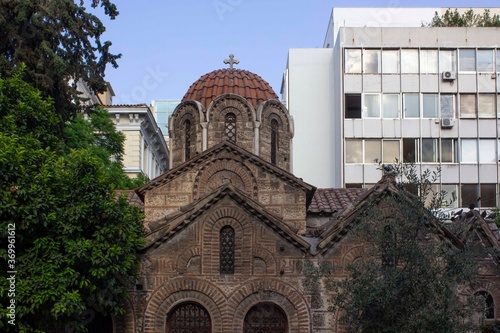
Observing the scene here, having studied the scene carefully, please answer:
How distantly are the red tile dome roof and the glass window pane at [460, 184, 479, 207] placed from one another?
19746mm

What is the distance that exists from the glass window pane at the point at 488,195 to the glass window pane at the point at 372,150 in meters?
6.03

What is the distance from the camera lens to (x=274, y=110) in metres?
32.5

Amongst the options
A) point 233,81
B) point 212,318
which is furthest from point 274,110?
point 212,318

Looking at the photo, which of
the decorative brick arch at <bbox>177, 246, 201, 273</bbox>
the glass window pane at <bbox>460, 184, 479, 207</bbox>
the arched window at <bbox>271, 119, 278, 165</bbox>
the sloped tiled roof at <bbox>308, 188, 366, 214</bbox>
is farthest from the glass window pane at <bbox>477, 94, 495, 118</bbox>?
the decorative brick arch at <bbox>177, 246, 201, 273</bbox>

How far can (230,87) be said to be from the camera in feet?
108

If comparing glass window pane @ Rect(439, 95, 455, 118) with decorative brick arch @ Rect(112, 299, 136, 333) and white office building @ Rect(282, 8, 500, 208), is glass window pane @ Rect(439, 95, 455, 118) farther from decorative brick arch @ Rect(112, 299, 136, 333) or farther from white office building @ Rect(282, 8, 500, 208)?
decorative brick arch @ Rect(112, 299, 136, 333)

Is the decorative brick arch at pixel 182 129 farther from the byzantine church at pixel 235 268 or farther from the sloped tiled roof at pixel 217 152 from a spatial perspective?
the byzantine church at pixel 235 268

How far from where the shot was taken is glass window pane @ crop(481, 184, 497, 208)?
49.7 m

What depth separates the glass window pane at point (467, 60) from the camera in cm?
5050

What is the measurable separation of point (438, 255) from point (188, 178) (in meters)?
10.9

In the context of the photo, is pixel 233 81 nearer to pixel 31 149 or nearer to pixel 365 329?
pixel 31 149

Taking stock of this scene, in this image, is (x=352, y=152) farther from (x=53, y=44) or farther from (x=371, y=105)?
(x=53, y=44)

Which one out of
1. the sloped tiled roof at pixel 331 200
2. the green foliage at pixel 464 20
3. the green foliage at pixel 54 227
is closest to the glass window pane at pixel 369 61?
the green foliage at pixel 464 20

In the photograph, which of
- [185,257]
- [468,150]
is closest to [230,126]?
[185,257]
